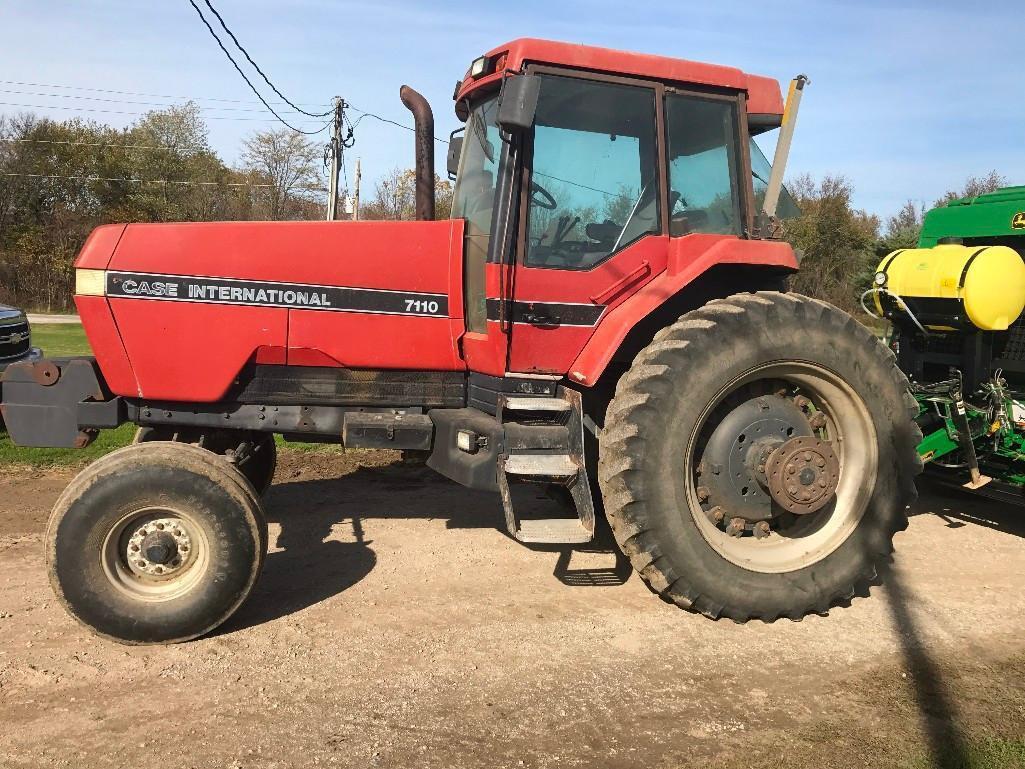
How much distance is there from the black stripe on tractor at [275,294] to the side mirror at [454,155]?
113 centimetres

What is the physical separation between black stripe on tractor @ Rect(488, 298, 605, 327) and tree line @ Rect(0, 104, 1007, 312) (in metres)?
28.6

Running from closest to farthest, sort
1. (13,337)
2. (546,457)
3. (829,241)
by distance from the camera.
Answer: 1. (546,457)
2. (13,337)
3. (829,241)

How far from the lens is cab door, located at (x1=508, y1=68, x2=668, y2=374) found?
154 inches

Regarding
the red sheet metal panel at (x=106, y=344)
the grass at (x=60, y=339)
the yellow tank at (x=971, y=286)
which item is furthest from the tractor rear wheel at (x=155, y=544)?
the grass at (x=60, y=339)

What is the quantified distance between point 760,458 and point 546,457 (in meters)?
1.09

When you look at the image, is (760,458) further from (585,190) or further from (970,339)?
(970,339)

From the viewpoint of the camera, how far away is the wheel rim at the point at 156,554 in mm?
3510

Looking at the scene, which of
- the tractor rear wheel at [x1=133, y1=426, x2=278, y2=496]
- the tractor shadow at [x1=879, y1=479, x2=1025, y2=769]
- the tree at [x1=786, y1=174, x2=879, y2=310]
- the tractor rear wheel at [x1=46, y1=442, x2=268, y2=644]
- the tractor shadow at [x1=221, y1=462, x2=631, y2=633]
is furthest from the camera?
the tree at [x1=786, y1=174, x2=879, y2=310]

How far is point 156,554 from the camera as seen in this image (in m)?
3.50

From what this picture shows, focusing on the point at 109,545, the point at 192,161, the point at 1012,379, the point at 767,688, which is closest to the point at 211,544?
the point at 109,545

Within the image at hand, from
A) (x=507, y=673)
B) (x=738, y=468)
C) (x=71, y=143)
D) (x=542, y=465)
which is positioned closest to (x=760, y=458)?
(x=738, y=468)

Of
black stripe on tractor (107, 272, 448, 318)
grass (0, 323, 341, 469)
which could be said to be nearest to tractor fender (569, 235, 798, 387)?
black stripe on tractor (107, 272, 448, 318)

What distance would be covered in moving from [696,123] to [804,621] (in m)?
2.60

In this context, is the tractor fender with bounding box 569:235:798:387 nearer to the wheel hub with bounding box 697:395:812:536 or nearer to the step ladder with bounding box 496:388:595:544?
the step ladder with bounding box 496:388:595:544
